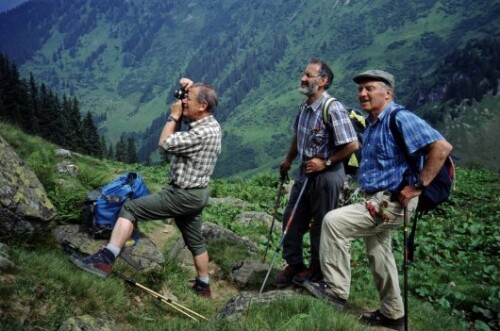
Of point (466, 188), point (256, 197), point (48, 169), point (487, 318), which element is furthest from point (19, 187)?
point (466, 188)

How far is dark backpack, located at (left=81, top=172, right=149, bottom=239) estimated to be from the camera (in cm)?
746

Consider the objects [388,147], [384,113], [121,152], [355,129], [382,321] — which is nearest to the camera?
[388,147]

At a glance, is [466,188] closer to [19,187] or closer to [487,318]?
[487,318]

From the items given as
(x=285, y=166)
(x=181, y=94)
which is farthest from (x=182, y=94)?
(x=285, y=166)

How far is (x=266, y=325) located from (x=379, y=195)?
2483 mm

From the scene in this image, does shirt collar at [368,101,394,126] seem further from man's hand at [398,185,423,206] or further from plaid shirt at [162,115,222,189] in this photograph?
plaid shirt at [162,115,222,189]

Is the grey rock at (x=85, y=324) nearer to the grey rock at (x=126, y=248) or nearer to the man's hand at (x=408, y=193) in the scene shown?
the grey rock at (x=126, y=248)

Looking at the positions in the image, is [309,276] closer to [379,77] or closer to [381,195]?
[381,195]

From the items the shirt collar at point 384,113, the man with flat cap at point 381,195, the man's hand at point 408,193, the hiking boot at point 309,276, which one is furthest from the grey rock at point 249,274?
the shirt collar at point 384,113

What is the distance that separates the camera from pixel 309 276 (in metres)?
7.54

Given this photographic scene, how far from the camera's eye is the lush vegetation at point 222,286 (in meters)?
5.28

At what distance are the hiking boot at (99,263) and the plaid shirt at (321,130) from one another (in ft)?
11.7

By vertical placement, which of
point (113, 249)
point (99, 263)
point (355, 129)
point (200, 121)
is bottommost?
point (99, 263)

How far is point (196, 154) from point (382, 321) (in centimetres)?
394
